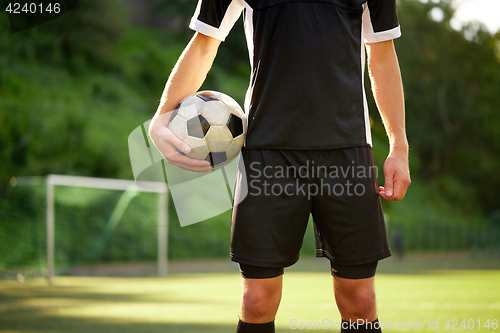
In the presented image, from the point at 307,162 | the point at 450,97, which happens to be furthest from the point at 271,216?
the point at 450,97

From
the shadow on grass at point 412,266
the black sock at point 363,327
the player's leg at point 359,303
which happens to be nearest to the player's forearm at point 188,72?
the player's leg at point 359,303

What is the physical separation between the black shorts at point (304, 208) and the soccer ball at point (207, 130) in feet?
0.58

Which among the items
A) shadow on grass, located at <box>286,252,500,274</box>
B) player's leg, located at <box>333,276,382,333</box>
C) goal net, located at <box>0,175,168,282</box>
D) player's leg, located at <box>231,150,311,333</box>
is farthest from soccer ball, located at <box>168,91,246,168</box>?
shadow on grass, located at <box>286,252,500,274</box>

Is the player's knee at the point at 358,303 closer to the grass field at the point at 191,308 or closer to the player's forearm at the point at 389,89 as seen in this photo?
the player's forearm at the point at 389,89

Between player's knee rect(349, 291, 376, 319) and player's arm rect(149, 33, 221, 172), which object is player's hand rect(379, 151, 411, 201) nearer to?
player's knee rect(349, 291, 376, 319)

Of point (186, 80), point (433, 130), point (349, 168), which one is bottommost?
point (433, 130)

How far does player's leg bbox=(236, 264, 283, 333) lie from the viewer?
2145mm

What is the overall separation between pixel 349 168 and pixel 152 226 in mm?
16830

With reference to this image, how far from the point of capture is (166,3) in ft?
118

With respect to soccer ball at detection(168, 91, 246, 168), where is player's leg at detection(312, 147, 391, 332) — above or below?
below

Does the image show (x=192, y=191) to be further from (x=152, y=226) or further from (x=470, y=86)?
(x=470, y=86)

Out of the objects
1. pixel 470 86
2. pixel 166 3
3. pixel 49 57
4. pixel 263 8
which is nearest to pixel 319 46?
pixel 263 8

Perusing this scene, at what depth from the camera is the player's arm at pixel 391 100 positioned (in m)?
2.21

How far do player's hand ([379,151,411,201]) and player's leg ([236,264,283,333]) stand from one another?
471mm
